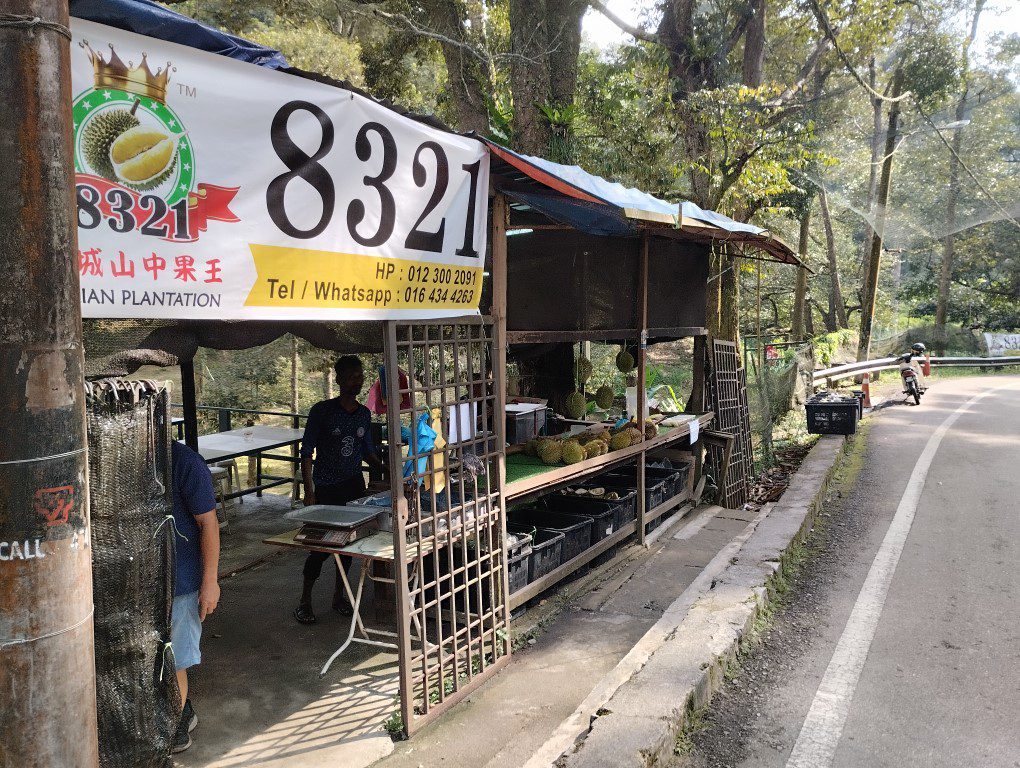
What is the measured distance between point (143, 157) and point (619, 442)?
18.5ft

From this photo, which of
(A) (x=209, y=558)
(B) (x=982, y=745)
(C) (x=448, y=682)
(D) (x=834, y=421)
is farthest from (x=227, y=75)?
(D) (x=834, y=421)

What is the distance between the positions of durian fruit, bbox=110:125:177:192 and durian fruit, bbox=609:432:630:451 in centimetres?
545

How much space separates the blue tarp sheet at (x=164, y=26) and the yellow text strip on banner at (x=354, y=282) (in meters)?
0.86

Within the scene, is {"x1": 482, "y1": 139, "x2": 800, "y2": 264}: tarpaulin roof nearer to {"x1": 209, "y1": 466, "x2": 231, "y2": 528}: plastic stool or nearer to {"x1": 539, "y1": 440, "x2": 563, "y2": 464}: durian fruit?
{"x1": 539, "y1": 440, "x2": 563, "y2": 464}: durian fruit

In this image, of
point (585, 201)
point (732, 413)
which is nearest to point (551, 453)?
point (585, 201)

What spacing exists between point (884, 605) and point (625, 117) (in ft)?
33.2

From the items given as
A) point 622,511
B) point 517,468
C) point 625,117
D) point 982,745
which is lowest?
point 982,745

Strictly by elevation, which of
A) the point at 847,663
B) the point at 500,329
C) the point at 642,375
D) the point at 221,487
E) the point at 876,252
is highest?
the point at 876,252

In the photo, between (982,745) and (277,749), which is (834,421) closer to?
(982,745)

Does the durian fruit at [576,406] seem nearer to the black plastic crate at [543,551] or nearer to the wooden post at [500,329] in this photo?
the black plastic crate at [543,551]

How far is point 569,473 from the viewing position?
6570 millimetres

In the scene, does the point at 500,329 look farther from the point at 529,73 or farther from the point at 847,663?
the point at 529,73

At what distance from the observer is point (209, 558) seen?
12.8ft

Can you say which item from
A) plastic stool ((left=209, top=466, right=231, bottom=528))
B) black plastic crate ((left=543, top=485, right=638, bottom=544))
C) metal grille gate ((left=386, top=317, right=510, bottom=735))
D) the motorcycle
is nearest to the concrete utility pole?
metal grille gate ((left=386, top=317, right=510, bottom=735))
